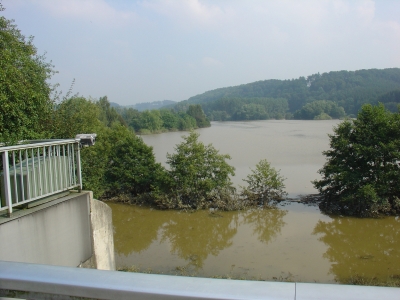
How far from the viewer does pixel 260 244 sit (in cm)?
1020

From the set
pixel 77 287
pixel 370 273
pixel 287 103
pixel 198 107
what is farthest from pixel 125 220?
pixel 287 103

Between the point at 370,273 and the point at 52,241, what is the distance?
712 centimetres

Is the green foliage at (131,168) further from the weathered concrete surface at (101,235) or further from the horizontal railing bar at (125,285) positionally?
the horizontal railing bar at (125,285)

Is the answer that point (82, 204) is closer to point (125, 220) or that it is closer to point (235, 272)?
point (235, 272)

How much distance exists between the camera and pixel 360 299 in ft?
3.31

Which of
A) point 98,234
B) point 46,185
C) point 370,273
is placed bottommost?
point 370,273

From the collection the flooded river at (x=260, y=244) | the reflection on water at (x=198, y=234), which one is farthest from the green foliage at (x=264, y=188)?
the reflection on water at (x=198, y=234)

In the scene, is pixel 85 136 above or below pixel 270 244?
above

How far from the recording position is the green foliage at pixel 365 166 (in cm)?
1215

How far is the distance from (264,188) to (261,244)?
4284 mm

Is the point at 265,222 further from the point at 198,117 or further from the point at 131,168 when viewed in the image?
the point at 198,117

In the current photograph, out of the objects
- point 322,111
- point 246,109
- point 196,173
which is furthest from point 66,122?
point 246,109

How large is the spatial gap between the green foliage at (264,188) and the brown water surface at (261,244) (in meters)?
0.69

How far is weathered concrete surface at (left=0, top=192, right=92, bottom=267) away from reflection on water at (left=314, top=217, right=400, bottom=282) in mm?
5973
